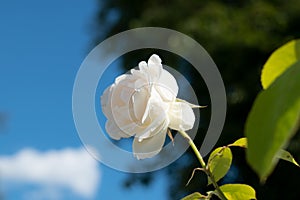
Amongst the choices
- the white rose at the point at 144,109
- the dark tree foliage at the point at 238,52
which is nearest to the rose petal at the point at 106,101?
the white rose at the point at 144,109

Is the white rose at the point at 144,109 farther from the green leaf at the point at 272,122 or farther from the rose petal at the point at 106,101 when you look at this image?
the green leaf at the point at 272,122

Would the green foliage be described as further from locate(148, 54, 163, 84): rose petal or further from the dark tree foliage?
the dark tree foliage

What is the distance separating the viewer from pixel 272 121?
0.14 metres

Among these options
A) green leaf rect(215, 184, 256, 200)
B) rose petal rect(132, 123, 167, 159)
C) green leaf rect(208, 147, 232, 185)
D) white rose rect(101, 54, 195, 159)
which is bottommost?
green leaf rect(215, 184, 256, 200)

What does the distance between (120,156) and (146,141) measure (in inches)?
2.0

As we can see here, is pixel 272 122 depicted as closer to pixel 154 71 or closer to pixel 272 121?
pixel 272 121

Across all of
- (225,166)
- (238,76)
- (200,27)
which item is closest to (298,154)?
(238,76)

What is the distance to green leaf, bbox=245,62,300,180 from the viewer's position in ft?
0.43

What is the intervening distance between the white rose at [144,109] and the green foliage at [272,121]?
0.14 meters

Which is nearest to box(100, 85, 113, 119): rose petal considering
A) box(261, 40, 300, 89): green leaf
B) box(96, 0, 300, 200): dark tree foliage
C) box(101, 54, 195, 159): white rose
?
box(101, 54, 195, 159): white rose

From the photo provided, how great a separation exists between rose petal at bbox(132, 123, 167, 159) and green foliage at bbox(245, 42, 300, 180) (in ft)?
0.47

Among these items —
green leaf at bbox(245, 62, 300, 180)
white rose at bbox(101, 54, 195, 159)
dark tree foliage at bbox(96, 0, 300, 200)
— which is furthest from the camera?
dark tree foliage at bbox(96, 0, 300, 200)

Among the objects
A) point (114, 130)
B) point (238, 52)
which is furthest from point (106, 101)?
point (238, 52)

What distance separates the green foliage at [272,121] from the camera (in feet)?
0.43
